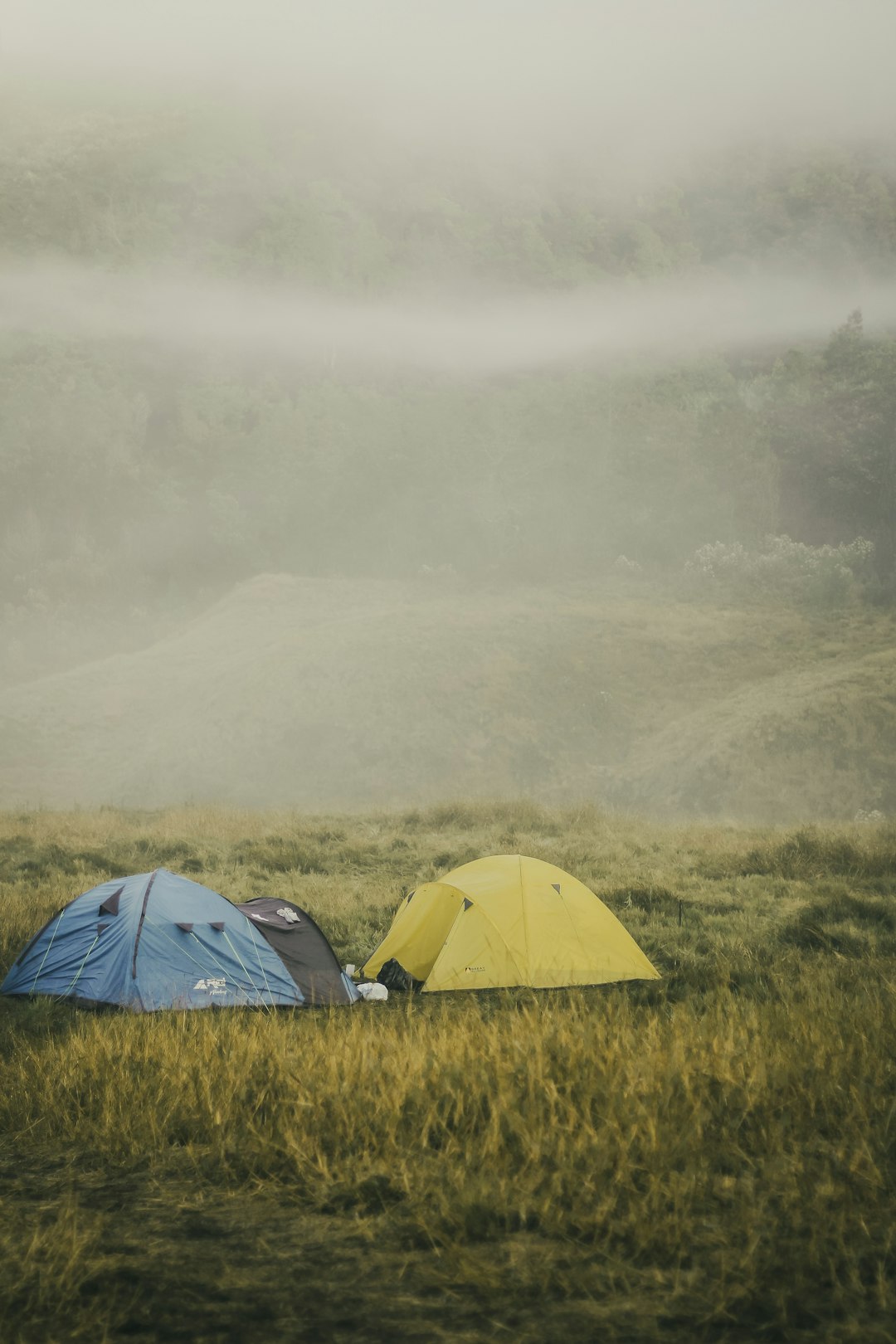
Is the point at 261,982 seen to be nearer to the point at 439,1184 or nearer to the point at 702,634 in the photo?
the point at 439,1184

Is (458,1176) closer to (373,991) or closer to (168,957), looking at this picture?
(373,991)

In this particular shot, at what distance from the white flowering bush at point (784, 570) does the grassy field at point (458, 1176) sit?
75.5 meters

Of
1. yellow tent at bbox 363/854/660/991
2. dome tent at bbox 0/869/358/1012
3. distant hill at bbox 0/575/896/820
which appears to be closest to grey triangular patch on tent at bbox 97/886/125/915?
dome tent at bbox 0/869/358/1012

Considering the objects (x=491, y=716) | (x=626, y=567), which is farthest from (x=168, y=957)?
(x=626, y=567)

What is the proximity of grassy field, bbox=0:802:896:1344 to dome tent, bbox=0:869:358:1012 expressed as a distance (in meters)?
1.06

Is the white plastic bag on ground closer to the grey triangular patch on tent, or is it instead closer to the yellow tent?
the yellow tent

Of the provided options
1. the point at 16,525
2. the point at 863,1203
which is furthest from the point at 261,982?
the point at 16,525

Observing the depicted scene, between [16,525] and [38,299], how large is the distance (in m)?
43.7

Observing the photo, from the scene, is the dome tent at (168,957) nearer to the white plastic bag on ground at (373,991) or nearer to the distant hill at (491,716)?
the white plastic bag on ground at (373,991)

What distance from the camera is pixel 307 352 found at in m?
136

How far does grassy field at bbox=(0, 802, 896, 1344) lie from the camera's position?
13.1ft

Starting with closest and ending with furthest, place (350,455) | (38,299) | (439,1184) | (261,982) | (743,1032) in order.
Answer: (439,1184) → (743,1032) → (261,982) → (350,455) → (38,299)

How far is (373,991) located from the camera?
11430 millimetres

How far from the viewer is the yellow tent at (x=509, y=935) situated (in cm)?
1154
